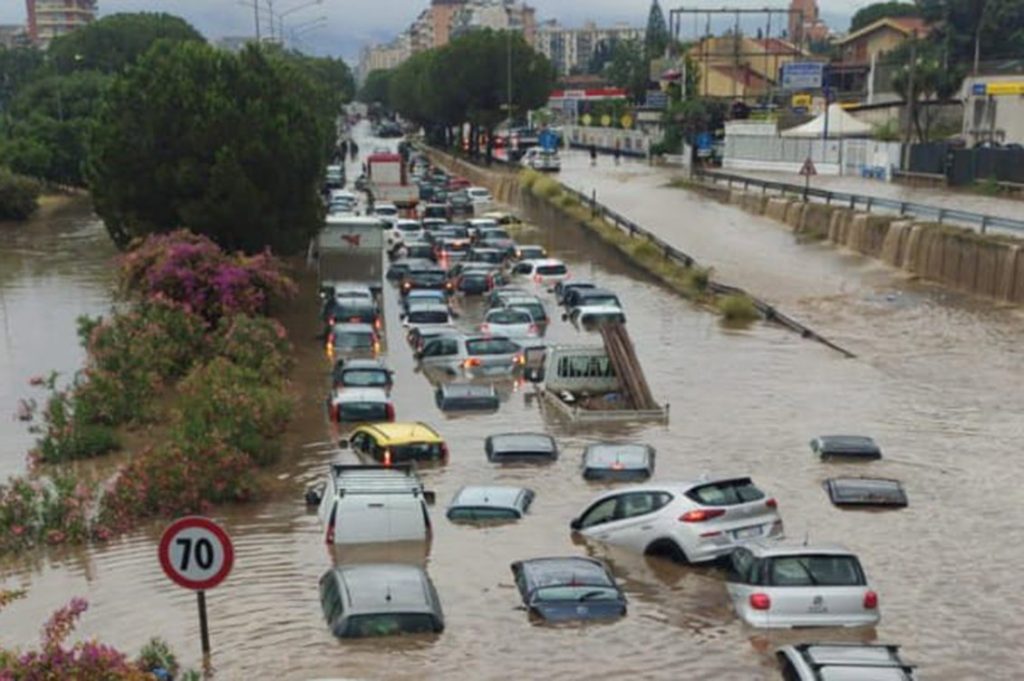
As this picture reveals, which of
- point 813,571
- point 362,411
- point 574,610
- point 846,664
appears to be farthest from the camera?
point 362,411

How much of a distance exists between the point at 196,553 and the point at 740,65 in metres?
141

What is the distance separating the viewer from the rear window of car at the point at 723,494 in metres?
16.8

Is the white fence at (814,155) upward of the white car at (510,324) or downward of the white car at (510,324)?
upward

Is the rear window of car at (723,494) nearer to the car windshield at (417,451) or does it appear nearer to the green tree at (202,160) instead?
the car windshield at (417,451)

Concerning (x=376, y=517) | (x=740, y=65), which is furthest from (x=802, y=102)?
(x=376, y=517)

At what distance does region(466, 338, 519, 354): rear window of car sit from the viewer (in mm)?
32344

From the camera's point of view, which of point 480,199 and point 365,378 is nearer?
point 365,378

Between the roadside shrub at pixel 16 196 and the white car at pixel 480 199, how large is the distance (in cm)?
2792

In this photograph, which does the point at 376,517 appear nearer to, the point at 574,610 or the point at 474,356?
the point at 574,610

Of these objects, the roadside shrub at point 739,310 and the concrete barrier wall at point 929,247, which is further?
the concrete barrier wall at point 929,247

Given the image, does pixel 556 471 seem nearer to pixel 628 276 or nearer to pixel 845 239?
pixel 628 276

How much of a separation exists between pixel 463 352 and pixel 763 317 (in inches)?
536

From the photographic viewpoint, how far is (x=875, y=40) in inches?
5295

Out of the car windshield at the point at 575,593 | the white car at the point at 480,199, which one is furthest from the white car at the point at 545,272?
the car windshield at the point at 575,593
